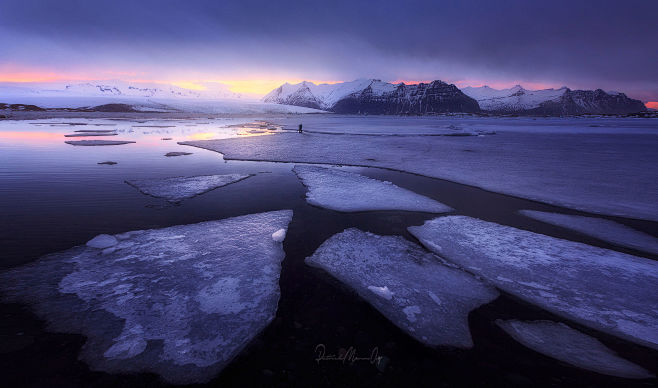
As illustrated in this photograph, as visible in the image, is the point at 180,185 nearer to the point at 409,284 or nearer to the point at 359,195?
the point at 359,195

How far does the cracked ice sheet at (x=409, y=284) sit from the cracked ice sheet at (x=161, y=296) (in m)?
1.05

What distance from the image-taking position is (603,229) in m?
5.69

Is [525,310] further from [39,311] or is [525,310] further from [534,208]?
[39,311]

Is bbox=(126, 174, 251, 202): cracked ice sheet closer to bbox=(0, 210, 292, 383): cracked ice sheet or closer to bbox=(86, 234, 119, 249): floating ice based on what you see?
bbox=(86, 234, 119, 249): floating ice

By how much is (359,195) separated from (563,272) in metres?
4.46

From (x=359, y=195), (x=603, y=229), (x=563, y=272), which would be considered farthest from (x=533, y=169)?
(x=563, y=272)

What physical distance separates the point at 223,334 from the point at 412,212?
480cm

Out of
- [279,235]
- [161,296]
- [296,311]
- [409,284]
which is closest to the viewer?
[296,311]

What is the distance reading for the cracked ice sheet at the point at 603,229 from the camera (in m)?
5.12

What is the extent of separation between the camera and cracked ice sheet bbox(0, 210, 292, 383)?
2703 mm

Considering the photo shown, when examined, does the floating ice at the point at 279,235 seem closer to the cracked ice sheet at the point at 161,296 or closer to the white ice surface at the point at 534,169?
the cracked ice sheet at the point at 161,296

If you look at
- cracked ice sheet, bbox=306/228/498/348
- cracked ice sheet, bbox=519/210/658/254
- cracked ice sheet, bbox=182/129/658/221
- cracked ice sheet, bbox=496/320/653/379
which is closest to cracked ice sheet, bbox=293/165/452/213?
cracked ice sheet, bbox=306/228/498/348

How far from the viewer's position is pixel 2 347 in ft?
8.82

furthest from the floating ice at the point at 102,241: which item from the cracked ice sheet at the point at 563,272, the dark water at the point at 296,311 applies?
the cracked ice sheet at the point at 563,272
